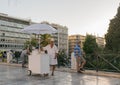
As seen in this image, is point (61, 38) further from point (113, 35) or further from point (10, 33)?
point (113, 35)

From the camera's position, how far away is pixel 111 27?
160ft

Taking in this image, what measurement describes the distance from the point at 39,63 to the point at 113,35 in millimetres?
37970

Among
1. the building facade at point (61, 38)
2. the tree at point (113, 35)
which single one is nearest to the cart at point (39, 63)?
the tree at point (113, 35)

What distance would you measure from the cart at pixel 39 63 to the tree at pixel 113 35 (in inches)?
1406

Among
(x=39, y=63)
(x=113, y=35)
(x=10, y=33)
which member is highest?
(x=10, y=33)

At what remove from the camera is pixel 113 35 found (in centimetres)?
4728

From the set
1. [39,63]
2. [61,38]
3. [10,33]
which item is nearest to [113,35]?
[39,63]

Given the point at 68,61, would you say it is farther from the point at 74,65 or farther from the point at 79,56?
the point at 79,56

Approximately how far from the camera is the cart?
36.4 ft

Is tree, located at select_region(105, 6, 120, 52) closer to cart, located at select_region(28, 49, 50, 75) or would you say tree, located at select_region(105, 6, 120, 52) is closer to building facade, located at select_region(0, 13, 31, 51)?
cart, located at select_region(28, 49, 50, 75)

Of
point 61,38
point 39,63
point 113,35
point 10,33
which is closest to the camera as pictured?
point 39,63

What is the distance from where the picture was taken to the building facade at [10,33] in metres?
112

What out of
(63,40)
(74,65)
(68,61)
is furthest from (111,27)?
(63,40)

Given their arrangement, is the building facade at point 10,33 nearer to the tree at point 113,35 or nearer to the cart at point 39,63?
the tree at point 113,35
